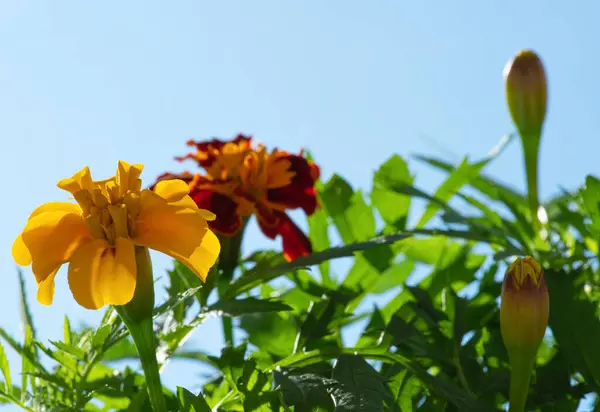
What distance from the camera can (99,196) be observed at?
18.4 inches

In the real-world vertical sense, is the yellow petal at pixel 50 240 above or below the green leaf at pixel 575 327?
above

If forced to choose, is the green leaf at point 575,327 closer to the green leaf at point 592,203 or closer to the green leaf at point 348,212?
the green leaf at point 592,203

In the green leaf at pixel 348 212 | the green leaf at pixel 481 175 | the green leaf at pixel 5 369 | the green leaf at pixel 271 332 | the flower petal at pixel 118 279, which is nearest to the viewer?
the flower petal at pixel 118 279

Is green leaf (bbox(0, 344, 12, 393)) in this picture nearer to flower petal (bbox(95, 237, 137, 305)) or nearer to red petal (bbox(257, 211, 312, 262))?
flower petal (bbox(95, 237, 137, 305))

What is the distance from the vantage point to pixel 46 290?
0.45 m

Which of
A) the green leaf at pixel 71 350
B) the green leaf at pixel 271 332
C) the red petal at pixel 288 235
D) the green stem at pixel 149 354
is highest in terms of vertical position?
the red petal at pixel 288 235

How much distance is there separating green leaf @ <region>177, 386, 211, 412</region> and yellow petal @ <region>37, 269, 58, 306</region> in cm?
8

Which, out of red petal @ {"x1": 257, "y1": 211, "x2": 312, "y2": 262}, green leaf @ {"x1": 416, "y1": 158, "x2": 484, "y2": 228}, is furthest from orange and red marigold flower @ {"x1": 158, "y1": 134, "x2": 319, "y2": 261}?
green leaf @ {"x1": 416, "y1": 158, "x2": 484, "y2": 228}

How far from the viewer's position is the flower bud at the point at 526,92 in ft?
2.80

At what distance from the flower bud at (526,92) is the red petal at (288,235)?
0.25m

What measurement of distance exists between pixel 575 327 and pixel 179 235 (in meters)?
0.29

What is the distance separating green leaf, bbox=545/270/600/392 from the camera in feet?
1.97

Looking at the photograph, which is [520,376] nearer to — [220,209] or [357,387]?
[357,387]

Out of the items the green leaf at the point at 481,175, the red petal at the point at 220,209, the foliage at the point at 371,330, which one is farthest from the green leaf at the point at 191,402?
the green leaf at the point at 481,175
